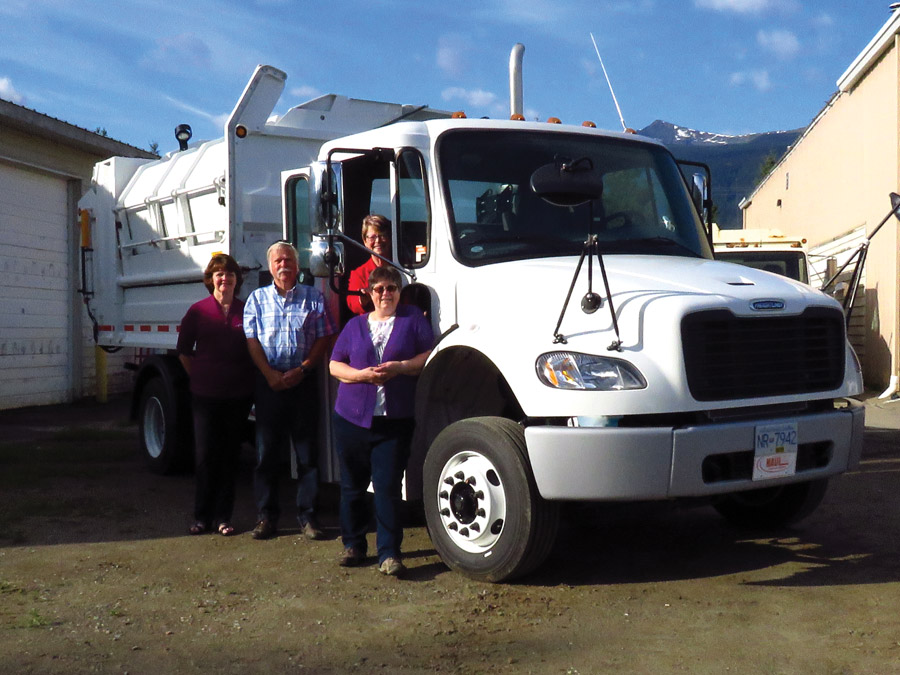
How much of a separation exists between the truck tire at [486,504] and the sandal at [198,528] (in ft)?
6.24

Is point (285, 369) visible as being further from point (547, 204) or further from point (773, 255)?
point (773, 255)

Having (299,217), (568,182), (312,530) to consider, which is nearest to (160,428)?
(299,217)

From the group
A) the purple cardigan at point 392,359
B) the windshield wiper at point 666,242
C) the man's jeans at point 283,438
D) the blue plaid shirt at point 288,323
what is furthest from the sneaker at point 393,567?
the windshield wiper at point 666,242

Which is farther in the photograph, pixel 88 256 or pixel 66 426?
pixel 66 426

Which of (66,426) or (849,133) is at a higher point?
(849,133)

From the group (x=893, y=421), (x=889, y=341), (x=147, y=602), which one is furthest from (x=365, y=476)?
(x=889, y=341)

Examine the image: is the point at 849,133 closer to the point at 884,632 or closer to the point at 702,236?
the point at 702,236

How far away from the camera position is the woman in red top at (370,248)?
618cm

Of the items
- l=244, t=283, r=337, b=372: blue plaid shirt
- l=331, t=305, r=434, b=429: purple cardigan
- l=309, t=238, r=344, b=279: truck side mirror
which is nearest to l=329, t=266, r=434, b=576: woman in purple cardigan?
l=331, t=305, r=434, b=429: purple cardigan

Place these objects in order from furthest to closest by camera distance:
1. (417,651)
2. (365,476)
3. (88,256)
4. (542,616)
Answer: (88,256)
(365,476)
(542,616)
(417,651)

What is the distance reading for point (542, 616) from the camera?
4902 millimetres

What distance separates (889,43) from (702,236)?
473 inches

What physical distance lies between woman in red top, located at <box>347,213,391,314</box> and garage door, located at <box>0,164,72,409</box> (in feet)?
33.2

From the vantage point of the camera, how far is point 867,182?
18.3 metres
